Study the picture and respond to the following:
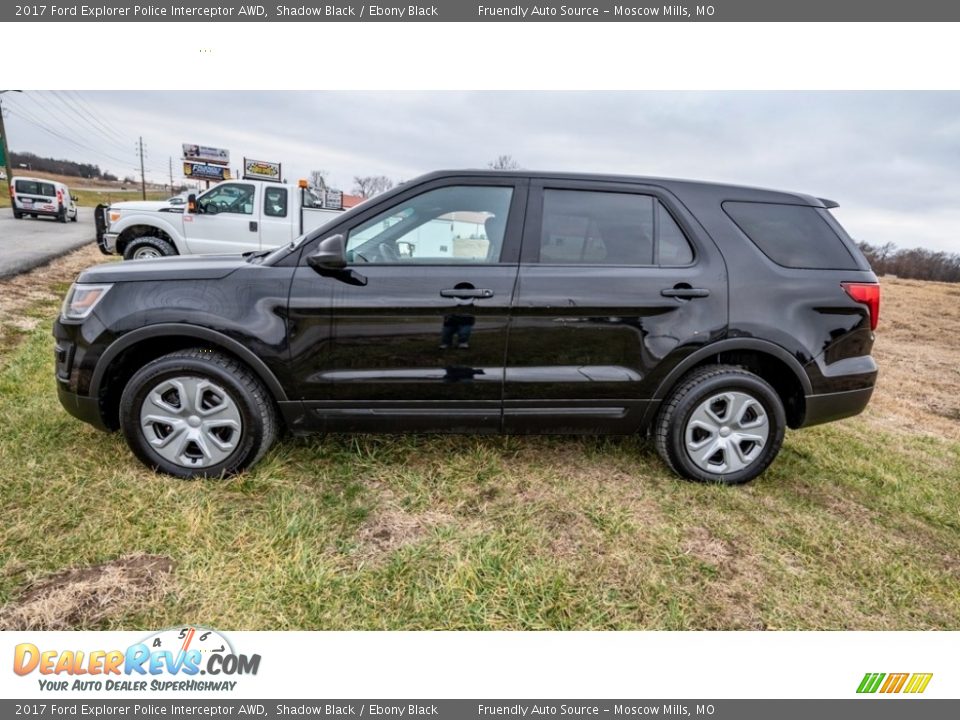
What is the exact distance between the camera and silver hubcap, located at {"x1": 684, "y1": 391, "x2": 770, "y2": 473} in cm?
295

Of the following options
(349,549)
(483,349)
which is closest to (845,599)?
(483,349)

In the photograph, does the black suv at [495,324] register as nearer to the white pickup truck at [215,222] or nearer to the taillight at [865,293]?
the taillight at [865,293]

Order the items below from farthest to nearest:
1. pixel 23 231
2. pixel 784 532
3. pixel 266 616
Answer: pixel 23 231, pixel 784 532, pixel 266 616

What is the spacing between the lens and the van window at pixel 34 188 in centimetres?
2116

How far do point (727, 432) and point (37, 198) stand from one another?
28.1m

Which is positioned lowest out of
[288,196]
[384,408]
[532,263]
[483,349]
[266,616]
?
[266,616]

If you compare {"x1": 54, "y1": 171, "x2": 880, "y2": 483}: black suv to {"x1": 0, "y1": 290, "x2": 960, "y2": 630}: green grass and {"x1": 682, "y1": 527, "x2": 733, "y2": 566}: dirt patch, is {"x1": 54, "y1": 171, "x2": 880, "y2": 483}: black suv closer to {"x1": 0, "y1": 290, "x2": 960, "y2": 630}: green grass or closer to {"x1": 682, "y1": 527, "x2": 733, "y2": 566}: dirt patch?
{"x1": 0, "y1": 290, "x2": 960, "y2": 630}: green grass

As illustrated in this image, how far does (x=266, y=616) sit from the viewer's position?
6.58 feet

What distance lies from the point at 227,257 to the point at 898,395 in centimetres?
651

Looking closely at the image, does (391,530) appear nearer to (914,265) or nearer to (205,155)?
(914,265)

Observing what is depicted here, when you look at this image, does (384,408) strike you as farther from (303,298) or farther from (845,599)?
(845,599)

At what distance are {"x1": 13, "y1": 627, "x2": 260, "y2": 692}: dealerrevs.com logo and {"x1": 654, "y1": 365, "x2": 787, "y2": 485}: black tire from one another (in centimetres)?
230

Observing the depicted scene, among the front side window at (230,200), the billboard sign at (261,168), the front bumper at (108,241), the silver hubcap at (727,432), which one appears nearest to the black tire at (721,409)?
the silver hubcap at (727,432)

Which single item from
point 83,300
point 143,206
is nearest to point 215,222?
point 143,206
